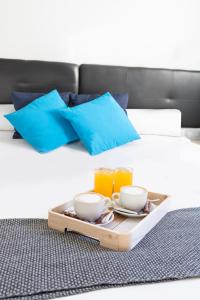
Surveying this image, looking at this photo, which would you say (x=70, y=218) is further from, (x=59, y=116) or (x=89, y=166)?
(x=59, y=116)

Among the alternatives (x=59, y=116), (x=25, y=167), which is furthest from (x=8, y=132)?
(x=25, y=167)

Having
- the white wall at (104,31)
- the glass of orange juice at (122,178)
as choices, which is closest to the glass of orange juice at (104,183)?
the glass of orange juice at (122,178)

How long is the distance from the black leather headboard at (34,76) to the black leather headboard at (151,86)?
129 millimetres

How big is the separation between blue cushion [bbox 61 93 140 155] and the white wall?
92 centimetres

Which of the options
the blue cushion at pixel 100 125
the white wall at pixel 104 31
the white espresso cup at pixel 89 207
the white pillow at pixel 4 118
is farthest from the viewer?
the white wall at pixel 104 31

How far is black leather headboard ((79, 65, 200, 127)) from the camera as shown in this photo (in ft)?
10.0

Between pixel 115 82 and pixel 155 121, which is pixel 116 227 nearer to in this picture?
pixel 155 121

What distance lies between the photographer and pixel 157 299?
2.60ft

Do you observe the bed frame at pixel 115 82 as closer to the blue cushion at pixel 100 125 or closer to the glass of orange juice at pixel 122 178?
the blue cushion at pixel 100 125

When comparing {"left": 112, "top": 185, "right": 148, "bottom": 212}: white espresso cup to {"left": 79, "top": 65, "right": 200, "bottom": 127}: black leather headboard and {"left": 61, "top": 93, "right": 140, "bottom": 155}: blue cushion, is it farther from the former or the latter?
{"left": 79, "top": 65, "right": 200, "bottom": 127}: black leather headboard

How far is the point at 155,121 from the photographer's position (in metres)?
2.84

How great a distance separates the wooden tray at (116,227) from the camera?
1005mm

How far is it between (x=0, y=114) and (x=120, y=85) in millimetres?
1172

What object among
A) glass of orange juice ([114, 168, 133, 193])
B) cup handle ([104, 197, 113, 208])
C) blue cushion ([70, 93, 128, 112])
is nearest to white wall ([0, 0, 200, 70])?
blue cushion ([70, 93, 128, 112])
